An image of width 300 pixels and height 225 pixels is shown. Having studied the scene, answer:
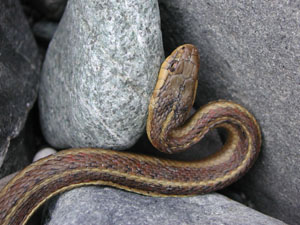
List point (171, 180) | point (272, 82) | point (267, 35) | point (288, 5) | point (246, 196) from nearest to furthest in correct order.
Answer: point (288, 5) → point (267, 35) → point (272, 82) → point (171, 180) → point (246, 196)

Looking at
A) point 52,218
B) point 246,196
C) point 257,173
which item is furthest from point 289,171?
point 52,218

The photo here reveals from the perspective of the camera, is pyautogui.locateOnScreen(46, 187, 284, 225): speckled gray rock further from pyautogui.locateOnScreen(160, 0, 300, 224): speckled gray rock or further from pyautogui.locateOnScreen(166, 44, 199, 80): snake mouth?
pyautogui.locateOnScreen(166, 44, 199, 80): snake mouth

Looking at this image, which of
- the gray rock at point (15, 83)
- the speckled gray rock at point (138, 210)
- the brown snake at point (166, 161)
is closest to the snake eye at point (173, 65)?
the brown snake at point (166, 161)

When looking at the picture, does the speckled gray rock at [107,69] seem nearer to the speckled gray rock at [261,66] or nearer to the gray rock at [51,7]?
the speckled gray rock at [261,66]

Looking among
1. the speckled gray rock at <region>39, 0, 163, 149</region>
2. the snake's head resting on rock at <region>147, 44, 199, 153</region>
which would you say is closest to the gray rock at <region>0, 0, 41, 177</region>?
the speckled gray rock at <region>39, 0, 163, 149</region>

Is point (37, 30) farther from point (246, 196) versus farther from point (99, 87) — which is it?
point (246, 196)

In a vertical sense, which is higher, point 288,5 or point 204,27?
point 288,5
